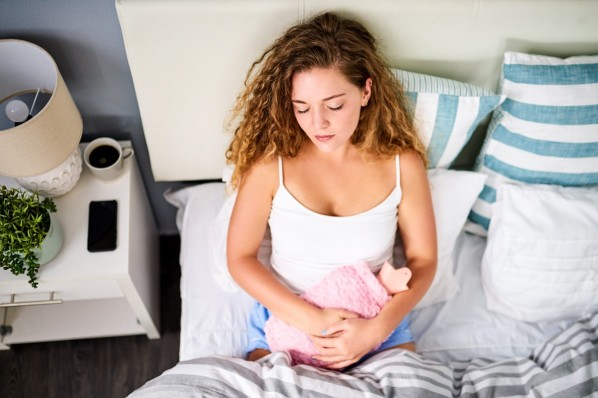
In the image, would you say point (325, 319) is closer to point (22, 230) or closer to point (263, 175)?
point (263, 175)

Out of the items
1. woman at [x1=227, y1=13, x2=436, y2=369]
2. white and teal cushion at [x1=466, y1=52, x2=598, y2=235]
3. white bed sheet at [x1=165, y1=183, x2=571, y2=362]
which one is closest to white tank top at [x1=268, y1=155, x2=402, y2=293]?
woman at [x1=227, y1=13, x2=436, y2=369]

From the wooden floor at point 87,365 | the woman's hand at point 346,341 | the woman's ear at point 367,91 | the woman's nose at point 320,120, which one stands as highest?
the woman's ear at point 367,91

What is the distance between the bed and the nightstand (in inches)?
5.8

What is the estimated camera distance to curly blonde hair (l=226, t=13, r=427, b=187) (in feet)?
3.49

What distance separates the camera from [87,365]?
1730 millimetres

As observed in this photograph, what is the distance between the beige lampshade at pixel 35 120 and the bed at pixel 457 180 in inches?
7.4

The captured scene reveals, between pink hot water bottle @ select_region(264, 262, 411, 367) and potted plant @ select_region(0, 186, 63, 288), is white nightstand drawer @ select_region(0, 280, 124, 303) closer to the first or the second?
potted plant @ select_region(0, 186, 63, 288)

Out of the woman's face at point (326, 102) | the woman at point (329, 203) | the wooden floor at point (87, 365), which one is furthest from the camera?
the wooden floor at point (87, 365)

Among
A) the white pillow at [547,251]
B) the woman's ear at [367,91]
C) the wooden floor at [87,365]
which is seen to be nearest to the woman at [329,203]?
the woman's ear at [367,91]

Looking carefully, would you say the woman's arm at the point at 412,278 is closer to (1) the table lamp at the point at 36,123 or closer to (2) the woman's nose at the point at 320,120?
(2) the woman's nose at the point at 320,120

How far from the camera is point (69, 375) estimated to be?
5.62 ft

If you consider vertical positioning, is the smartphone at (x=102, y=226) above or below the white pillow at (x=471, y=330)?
above

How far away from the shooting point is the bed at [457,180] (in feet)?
3.77

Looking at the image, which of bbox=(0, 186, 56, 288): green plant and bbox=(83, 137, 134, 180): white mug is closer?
bbox=(0, 186, 56, 288): green plant
